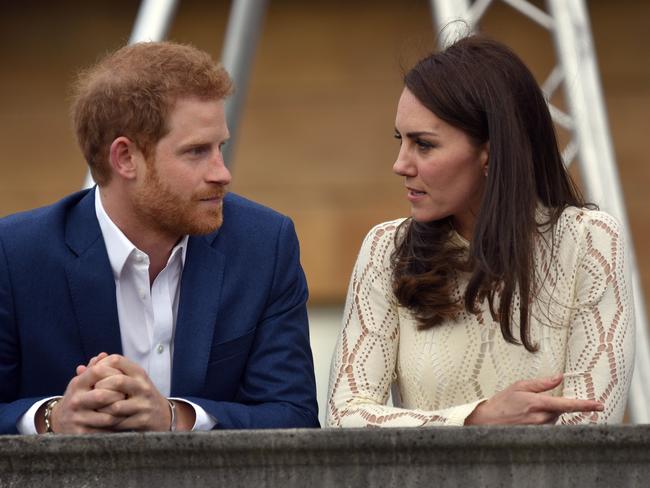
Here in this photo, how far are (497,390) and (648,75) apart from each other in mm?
5612

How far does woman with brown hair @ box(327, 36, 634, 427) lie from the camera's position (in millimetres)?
2760

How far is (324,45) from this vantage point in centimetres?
828

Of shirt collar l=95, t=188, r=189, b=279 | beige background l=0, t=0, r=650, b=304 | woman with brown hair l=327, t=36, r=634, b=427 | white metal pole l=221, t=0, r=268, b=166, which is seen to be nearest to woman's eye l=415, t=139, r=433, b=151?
woman with brown hair l=327, t=36, r=634, b=427

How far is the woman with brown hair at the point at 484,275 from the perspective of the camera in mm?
2760

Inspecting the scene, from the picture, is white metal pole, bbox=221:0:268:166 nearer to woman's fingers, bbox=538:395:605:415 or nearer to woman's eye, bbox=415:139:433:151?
woman's eye, bbox=415:139:433:151

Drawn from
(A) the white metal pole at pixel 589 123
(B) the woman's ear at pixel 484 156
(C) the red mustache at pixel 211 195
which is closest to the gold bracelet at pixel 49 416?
(C) the red mustache at pixel 211 195

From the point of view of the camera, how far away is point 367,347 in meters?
2.85

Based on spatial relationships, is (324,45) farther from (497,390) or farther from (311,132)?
(497,390)

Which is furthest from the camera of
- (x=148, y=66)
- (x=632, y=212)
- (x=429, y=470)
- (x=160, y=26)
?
(x=632, y=212)

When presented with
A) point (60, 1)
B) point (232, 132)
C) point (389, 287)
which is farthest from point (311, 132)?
point (389, 287)

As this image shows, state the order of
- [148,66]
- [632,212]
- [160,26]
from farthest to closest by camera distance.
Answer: [632,212], [160,26], [148,66]

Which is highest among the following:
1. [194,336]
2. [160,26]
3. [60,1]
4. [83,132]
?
[60,1]

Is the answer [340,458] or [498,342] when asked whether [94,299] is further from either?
[340,458]

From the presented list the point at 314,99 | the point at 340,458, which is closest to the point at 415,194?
the point at 340,458
